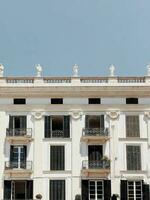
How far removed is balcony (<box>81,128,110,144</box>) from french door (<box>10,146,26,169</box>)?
5.07m

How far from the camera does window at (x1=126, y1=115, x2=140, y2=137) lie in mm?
54594

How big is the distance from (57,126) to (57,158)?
2837 millimetres

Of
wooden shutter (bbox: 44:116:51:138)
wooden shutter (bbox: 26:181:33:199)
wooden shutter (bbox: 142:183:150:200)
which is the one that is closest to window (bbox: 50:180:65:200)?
wooden shutter (bbox: 26:181:33:199)

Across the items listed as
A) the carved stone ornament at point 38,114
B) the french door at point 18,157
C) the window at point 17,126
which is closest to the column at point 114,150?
the carved stone ornament at point 38,114

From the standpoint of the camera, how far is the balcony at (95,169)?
5319 centimetres

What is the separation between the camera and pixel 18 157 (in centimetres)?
5412

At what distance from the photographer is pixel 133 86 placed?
55.2 meters

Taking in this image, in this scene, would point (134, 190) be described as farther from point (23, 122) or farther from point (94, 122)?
point (23, 122)

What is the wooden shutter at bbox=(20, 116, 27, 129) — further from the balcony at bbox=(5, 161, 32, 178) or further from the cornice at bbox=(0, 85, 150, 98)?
the balcony at bbox=(5, 161, 32, 178)

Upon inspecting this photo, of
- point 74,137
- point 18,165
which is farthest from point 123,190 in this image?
point 18,165

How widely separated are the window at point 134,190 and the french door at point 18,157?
8.82 meters

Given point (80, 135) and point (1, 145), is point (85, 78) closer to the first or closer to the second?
point (80, 135)

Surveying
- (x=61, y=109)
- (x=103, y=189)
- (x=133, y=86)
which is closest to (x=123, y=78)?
(x=133, y=86)

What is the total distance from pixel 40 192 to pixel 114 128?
8.14m
